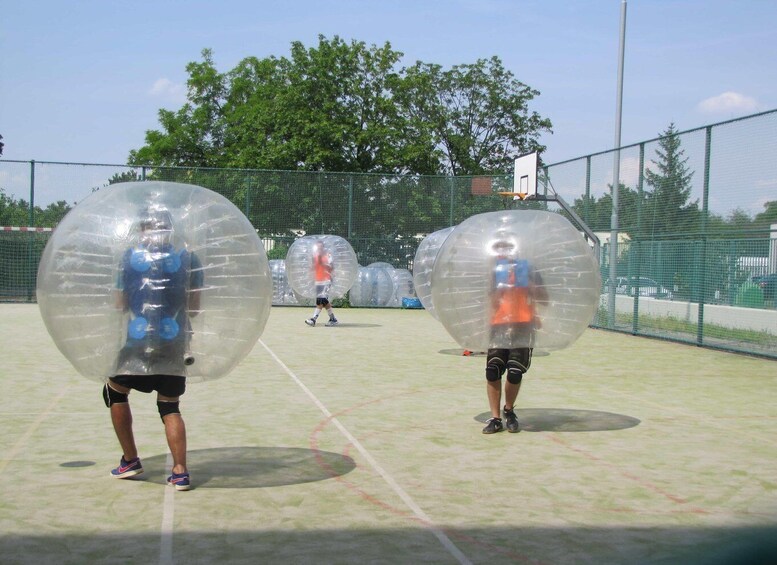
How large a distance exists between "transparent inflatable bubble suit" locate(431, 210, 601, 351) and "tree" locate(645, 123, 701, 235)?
9548 millimetres

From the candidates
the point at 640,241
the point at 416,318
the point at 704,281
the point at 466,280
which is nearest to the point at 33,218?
the point at 416,318

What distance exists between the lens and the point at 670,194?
17703 mm

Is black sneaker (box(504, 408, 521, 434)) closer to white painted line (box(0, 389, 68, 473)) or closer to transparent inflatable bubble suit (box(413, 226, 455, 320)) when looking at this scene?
white painted line (box(0, 389, 68, 473))

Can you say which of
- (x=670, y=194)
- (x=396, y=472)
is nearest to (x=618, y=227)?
(x=670, y=194)

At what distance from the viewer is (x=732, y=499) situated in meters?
5.85

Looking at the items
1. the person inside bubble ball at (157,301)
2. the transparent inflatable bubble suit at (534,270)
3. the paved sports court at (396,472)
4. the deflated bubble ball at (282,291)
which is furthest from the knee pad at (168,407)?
the deflated bubble ball at (282,291)

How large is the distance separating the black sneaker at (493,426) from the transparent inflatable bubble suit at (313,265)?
41.6ft

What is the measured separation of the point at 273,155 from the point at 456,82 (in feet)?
44.8

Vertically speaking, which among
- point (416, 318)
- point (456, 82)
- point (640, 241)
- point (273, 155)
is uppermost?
point (456, 82)

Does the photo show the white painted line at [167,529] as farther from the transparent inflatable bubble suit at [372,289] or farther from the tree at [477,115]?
the tree at [477,115]

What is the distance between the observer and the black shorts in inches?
224

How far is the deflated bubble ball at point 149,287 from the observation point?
5430 millimetres

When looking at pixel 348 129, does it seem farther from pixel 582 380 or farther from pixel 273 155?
pixel 582 380

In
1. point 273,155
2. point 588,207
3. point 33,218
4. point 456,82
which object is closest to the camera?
point 588,207
